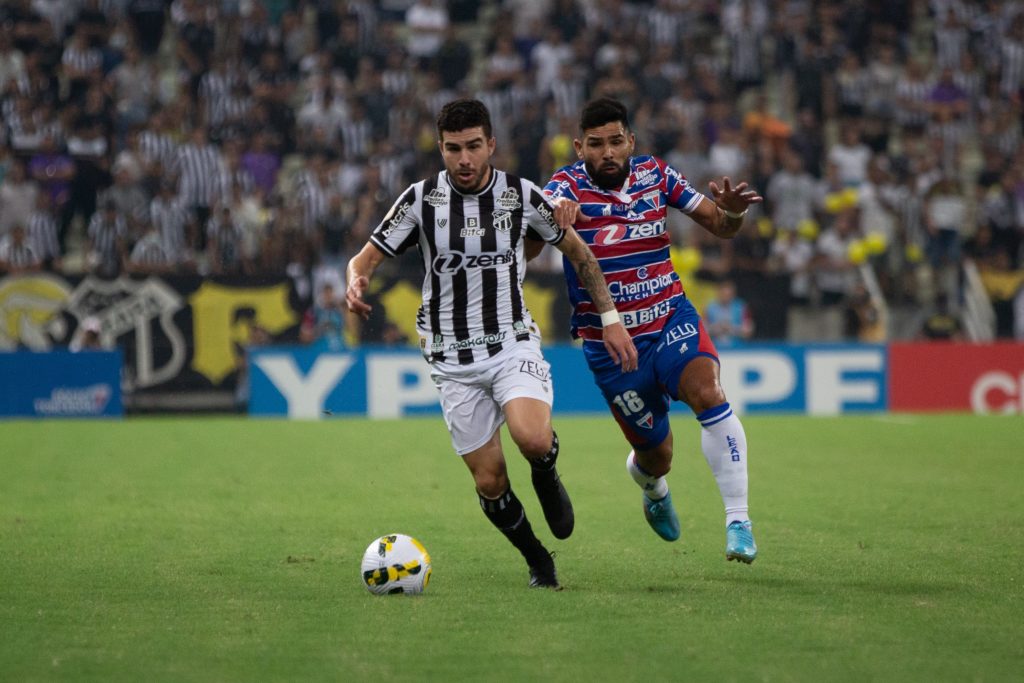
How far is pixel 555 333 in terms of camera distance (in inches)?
785

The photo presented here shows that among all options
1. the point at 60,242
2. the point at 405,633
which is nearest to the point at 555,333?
the point at 60,242

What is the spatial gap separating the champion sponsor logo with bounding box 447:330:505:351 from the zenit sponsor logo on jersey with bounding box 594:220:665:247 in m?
1.02

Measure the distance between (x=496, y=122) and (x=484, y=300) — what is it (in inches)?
593

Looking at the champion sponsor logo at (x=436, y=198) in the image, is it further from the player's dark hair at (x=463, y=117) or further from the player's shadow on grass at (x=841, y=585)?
the player's shadow on grass at (x=841, y=585)

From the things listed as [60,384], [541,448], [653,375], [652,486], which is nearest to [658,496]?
[652,486]

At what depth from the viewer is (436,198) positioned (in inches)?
275

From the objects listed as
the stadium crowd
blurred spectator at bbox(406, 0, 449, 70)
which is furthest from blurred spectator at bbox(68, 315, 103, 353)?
blurred spectator at bbox(406, 0, 449, 70)

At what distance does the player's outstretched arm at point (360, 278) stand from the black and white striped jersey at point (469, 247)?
6cm

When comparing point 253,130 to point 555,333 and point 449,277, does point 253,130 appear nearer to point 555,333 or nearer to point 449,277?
point 555,333

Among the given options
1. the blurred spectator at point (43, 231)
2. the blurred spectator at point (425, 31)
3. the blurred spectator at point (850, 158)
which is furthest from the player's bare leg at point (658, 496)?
the blurred spectator at point (425, 31)

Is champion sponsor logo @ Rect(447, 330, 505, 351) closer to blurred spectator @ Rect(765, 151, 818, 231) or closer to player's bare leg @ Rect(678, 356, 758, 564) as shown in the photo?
player's bare leg @ Rect(678, 356, 758, 564)

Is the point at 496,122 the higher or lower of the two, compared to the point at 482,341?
higher

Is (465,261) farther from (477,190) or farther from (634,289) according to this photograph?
(634,289)

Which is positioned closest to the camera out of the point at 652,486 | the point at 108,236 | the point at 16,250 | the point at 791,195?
the point at 652,486
